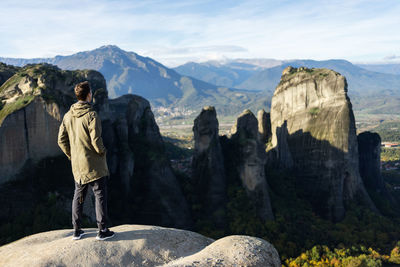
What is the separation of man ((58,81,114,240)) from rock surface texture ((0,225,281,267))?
446mm

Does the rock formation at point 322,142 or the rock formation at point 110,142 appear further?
the rock formation at point 322,142

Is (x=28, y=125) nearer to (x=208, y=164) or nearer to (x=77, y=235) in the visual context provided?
(x=77, y=235)

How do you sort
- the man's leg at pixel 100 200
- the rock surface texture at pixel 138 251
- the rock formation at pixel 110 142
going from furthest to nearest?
the rock formation at pixel 110 142, the man's leg at pixel 100 200, the rock surface texture at pixel 138 251

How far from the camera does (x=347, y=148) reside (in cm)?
3606

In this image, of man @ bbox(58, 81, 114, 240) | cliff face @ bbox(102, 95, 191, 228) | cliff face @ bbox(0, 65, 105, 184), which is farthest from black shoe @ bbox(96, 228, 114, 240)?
cliff face @ bbox(102, 95, 191, 228)

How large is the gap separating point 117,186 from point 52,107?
10706mm

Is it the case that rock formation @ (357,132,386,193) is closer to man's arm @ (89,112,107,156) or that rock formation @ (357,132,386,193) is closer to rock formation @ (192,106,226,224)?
rock formation @ (192,106,226,224)

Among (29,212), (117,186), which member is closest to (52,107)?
(29,212)

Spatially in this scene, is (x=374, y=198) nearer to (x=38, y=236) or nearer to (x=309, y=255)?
(x=309, y=255)

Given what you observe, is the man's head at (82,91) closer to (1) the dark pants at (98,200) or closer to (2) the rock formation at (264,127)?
(1) the dark pants at (98,200)

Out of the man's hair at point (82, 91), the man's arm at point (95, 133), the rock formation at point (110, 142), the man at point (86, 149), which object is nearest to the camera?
the man's arm at point (95, 133)

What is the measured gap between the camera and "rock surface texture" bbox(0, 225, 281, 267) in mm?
5906

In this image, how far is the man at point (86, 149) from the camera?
6.29m

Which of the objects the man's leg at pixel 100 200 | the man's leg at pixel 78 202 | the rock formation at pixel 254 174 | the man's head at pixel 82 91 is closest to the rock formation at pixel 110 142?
the rock formation at pixel 254 174
